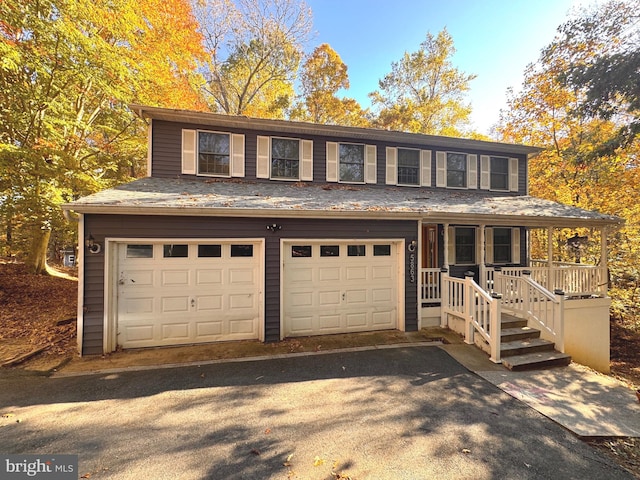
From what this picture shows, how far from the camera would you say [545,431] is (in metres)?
3.22

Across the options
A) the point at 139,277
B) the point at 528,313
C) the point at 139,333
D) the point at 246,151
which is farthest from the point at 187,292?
the point at 528,313

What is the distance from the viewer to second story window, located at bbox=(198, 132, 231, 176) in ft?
25.5

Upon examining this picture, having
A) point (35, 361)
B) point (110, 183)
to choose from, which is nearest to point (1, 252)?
point (110, 183)

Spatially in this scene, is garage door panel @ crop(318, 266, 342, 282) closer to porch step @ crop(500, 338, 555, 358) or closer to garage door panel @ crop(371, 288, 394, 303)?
garage door panel @ crop(371, 288, 394, 303)

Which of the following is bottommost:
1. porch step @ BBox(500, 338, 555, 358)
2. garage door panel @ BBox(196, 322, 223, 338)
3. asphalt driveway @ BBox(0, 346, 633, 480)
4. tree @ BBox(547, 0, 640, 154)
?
asphalt driveway @ BBox(0, 346, 633, 480)

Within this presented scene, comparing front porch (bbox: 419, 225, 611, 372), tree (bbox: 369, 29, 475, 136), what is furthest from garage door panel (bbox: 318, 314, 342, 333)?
tree (bbox: 369, 29, 475, 136)

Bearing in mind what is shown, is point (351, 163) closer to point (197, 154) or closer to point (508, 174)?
point (197, 154)

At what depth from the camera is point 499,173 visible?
9.97m

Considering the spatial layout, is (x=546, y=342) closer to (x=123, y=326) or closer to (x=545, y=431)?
(x=545, y=431)

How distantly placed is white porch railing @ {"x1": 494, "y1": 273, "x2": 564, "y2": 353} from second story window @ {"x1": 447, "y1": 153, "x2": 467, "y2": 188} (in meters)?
3.95

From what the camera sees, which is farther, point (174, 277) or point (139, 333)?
point (174, 277)

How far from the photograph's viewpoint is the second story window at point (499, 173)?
9898 millimetres

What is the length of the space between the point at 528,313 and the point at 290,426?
578 centimetres

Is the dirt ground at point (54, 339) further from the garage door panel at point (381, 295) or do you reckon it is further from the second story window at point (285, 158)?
the second story window at point (285, 158)
